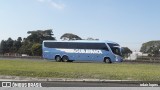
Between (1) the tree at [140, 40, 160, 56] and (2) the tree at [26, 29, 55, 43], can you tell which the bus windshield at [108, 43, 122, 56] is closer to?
(2) the tree at [26, 29, 55, 43]

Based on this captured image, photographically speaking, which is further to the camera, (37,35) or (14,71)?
(37,35)

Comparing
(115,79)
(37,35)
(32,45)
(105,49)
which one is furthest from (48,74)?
(37,35)

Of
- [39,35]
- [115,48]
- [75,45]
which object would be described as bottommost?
[115,48]

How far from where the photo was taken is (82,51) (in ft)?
149

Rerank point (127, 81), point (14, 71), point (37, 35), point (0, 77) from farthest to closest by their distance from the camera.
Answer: point (37, 35)
point (14, 71)
point (0, 77)
point (127, 81)

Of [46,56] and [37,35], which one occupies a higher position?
[37,35]

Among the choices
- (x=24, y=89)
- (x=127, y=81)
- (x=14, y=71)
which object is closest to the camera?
(x=24, y=89)

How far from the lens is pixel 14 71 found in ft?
66.1

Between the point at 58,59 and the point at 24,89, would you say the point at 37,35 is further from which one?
the point at 24,89

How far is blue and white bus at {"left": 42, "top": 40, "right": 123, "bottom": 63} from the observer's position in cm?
4412

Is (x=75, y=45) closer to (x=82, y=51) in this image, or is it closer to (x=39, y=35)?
(x=82, y=51)

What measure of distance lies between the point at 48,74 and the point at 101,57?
25.9m

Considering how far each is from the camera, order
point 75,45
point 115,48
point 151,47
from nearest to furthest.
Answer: point 115,48 < point 75,45 < point 151,47

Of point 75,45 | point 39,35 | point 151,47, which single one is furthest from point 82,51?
point 151,47
